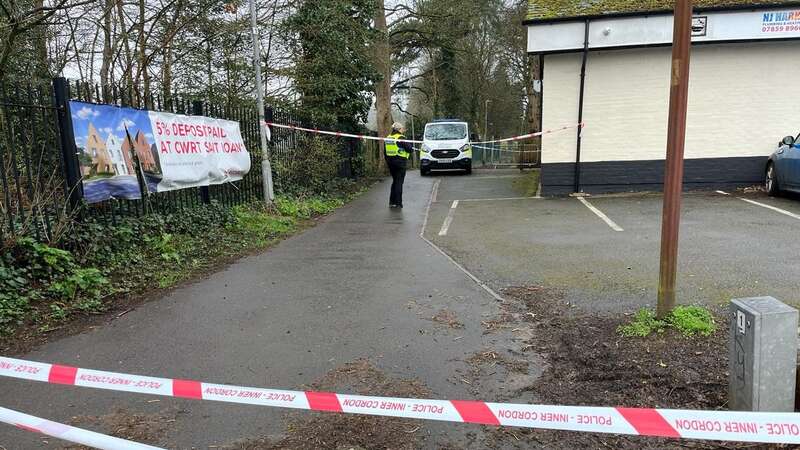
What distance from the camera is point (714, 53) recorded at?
12109 mm

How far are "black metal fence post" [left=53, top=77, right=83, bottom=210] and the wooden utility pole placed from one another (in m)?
6.02

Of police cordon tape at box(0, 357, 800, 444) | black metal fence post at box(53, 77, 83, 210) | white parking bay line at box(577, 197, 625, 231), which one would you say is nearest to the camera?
police cordon tape at box(0, 357, 800, 444)

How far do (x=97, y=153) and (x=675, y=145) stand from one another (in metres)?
6.18

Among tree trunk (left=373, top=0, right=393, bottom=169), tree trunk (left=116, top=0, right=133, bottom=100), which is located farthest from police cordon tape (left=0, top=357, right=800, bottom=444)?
tree trunk (left=373, top=0, right=393, bottom=169)

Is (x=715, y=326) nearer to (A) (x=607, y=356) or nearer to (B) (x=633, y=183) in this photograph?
(A) (x=607, y=356)

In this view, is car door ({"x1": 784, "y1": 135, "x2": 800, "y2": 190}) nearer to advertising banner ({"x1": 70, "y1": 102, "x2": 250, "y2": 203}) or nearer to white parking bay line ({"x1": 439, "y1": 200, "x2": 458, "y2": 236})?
white parking bay line ({"x1": 439, "y1": 200, "x2": 458, "y2": 236})

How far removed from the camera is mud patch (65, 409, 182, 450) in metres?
3.02

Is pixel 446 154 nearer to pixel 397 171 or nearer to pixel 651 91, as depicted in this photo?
pixel 397 171

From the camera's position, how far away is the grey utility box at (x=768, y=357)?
2.79m

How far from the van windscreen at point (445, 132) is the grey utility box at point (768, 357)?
1830 centimetres

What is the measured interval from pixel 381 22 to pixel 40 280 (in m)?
18.9

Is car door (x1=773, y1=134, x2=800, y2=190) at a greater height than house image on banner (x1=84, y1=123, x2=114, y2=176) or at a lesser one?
lesser

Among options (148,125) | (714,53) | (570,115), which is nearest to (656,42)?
(714,53)

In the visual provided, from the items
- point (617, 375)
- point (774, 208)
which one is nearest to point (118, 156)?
point (617, 375)
